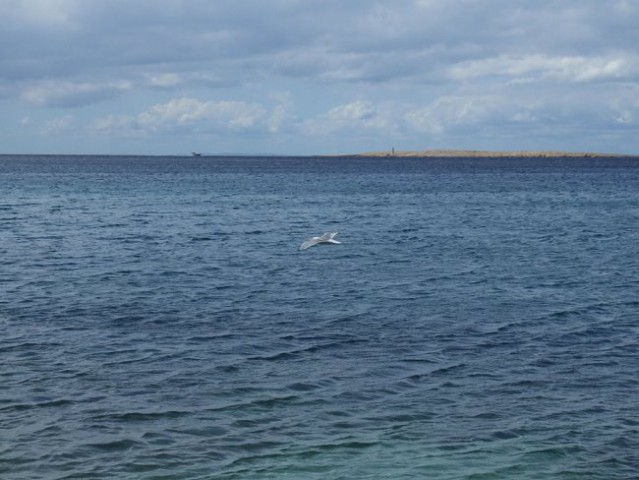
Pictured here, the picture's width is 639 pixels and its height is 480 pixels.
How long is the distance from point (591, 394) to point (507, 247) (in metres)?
31.6

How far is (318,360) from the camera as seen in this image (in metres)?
23.8

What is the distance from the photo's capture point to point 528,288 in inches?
1425

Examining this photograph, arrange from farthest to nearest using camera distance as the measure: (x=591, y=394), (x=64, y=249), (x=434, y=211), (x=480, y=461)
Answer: (x=434, y=211) → (x=64, y=249) → (x=591, y=394) → (x=480, y=461)

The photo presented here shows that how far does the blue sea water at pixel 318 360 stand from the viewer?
17.1m

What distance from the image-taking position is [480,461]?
1677cm

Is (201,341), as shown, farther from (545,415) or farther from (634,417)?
(634,417)

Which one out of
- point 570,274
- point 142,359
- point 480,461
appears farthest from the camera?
point 570,274

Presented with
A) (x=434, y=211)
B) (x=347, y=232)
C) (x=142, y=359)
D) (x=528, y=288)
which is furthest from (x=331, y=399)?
(x=434, y=211)

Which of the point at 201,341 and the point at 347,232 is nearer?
the point at 201,341

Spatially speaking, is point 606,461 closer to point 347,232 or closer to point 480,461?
point 480,461

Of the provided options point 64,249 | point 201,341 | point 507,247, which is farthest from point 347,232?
point 201,341

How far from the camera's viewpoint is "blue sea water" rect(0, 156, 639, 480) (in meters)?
17.1

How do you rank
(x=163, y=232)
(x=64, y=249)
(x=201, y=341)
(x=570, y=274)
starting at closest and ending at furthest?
1. (x=201, y=341)
2. (x=570, y=274)
3. (x=64, y=249)
4. (x=163, y=232)

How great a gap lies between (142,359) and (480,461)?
35.3 ft
